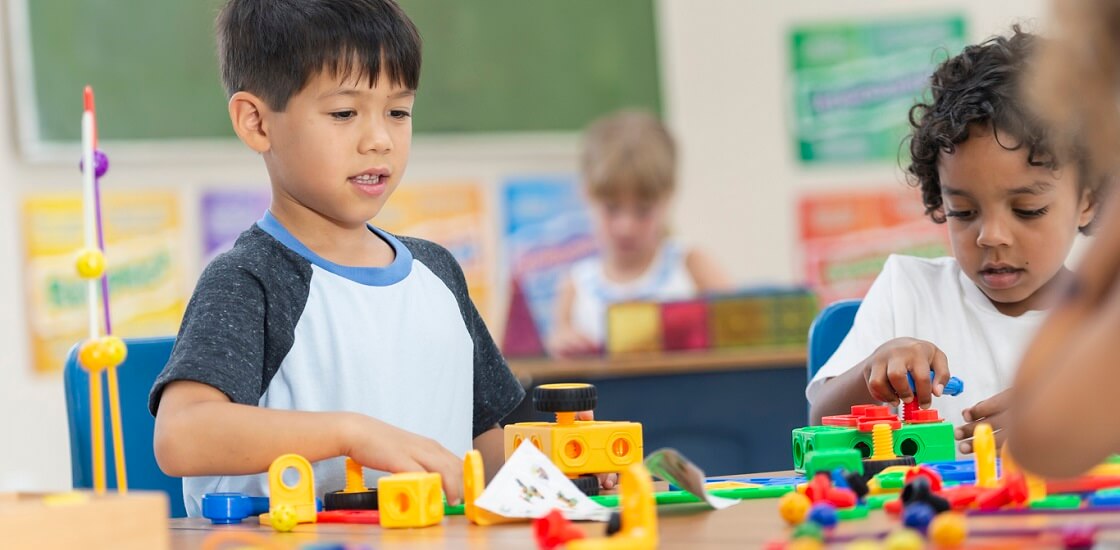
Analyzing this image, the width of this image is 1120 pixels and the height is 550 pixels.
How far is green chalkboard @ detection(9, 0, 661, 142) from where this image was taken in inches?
129

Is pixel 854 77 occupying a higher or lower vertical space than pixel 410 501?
higher

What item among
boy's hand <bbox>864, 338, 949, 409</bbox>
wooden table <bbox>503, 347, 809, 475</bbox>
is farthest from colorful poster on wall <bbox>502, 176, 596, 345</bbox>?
boy's hand <bbox>864, 338, 949, 409</bbox>

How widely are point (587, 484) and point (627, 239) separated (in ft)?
8.66

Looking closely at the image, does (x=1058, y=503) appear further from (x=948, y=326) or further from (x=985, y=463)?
(x=948, y=326)

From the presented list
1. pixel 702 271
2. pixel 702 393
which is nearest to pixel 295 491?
pixel 702 393

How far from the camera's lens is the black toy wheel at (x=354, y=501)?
3.67ft

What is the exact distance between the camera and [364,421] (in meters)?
1.15

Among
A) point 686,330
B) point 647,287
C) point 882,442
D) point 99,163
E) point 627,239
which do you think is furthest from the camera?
point 647,287

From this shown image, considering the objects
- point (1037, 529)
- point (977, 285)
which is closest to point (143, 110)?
point (977, 285)

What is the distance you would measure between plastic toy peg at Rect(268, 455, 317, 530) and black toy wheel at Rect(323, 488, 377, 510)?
1.6 inches

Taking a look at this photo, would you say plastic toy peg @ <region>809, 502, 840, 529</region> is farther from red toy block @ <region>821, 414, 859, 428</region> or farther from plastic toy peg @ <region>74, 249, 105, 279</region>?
plastic toy peg @ <region>74, 249, 105, 279</region>

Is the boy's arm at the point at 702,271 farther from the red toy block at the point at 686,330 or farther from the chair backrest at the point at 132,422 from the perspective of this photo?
the chair backrest at the point at 132,422

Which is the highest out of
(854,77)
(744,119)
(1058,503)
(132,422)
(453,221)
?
(854,77)

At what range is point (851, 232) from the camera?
427 centimetres
